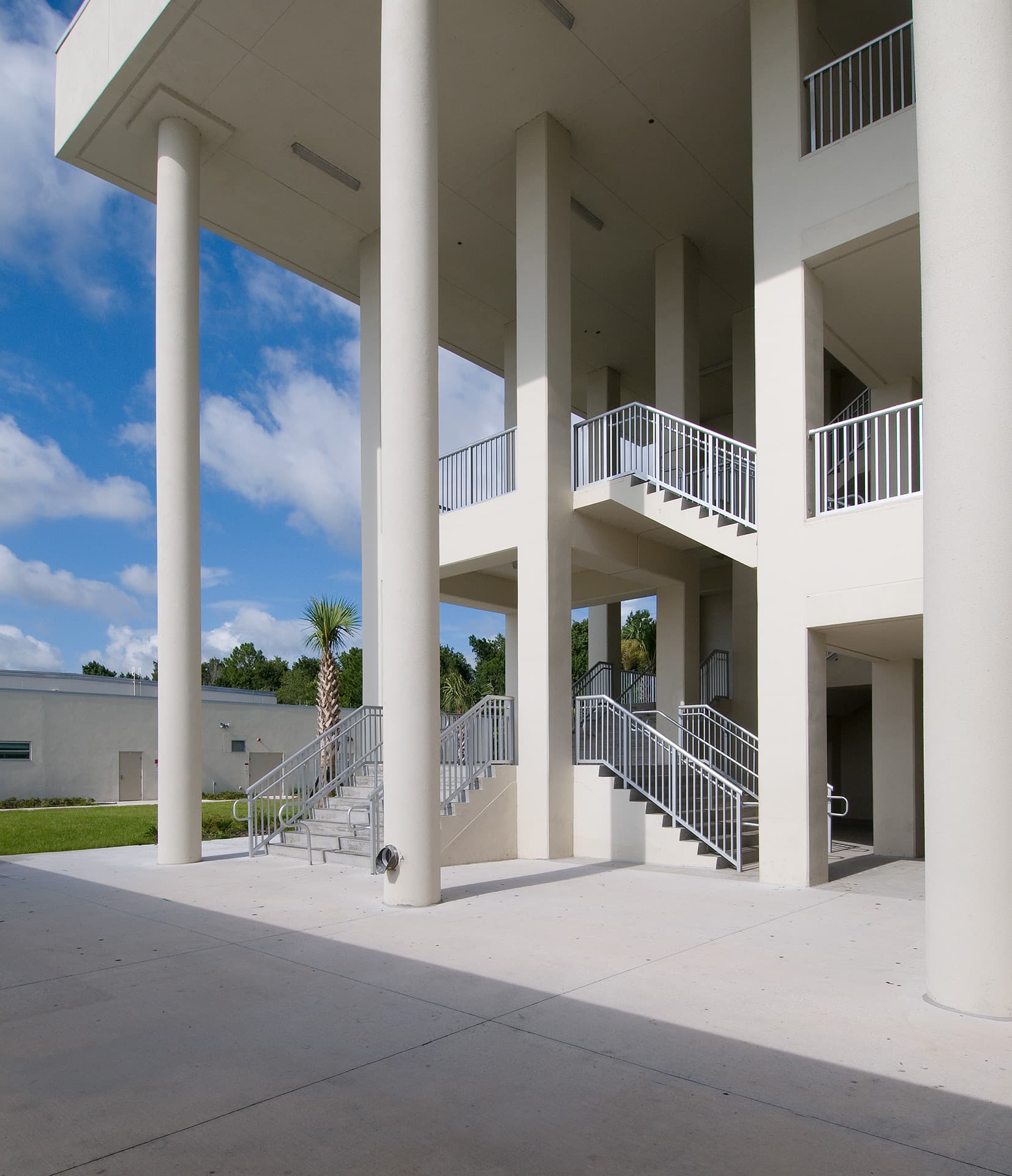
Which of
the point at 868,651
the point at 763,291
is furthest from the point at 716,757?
the point at 763,291

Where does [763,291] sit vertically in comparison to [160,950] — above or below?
above

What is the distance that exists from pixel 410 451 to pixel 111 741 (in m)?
30.0

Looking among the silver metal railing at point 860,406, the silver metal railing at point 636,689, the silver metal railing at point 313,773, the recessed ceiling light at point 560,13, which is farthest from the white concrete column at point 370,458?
the silver metal railing at point 860,406

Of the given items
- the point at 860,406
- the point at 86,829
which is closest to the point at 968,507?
the point at 860,406

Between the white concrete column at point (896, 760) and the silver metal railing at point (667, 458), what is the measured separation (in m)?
3.29

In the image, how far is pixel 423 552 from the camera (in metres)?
9.11

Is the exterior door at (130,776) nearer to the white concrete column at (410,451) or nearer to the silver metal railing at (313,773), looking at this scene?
the silver metal railing at (313,773)

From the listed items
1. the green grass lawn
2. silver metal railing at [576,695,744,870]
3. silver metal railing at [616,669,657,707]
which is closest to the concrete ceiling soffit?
silver metal railing at [576,695,744,870]

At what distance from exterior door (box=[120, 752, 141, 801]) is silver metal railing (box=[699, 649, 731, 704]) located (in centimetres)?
2361

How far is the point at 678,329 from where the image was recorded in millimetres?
16328

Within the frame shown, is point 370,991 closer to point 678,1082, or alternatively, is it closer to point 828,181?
point 678,1082

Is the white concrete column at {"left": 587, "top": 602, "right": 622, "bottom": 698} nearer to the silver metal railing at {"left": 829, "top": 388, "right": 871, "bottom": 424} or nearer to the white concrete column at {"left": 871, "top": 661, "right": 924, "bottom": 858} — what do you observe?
the silver metal railing at {"left": 829, "top": 388, "right": 871, "bottom": 424}

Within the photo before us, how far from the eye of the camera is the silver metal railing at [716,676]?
21.3 meters

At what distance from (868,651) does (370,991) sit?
9.26 metres
